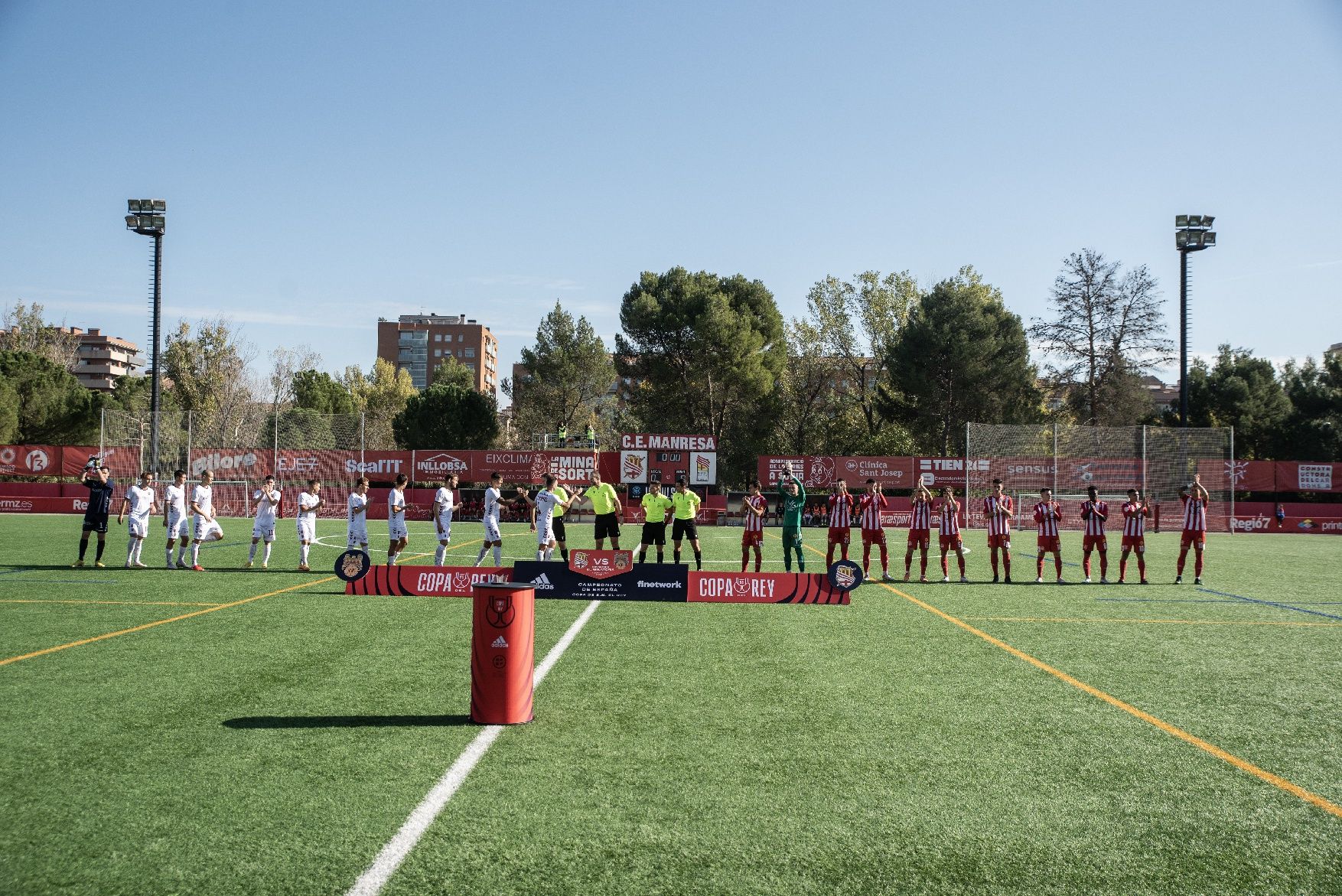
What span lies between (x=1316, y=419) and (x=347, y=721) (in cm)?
5833

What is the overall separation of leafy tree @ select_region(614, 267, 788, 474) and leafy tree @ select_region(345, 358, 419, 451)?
91.9 feet

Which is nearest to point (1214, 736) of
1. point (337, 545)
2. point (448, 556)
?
point (448, 556)

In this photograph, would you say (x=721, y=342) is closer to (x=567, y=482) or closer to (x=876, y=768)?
(x=567, y=482)

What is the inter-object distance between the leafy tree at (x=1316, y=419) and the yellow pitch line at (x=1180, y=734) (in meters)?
50.3

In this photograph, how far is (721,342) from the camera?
54656 millimetres

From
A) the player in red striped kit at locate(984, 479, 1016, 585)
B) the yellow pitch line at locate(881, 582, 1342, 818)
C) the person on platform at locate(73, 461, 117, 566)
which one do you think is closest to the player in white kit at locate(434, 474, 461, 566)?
the person on platform at locate(73, 461, 117, 566)

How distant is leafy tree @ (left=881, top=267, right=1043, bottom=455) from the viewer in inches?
2037

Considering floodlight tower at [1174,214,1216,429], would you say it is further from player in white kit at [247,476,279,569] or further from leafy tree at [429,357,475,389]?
leafy tree at [429,357,475,389]

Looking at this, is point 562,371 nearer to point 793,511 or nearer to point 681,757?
point 793,511

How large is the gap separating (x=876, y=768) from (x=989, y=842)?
115 centimetres

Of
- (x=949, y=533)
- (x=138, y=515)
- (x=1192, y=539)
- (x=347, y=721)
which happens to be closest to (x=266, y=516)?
(x=138, y=515)

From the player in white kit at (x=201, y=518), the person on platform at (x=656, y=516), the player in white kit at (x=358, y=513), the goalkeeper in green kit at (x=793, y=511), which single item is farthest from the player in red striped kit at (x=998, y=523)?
the player in white kit at (x=201, y=518)

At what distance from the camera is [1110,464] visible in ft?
113

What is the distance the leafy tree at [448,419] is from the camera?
63.2m
